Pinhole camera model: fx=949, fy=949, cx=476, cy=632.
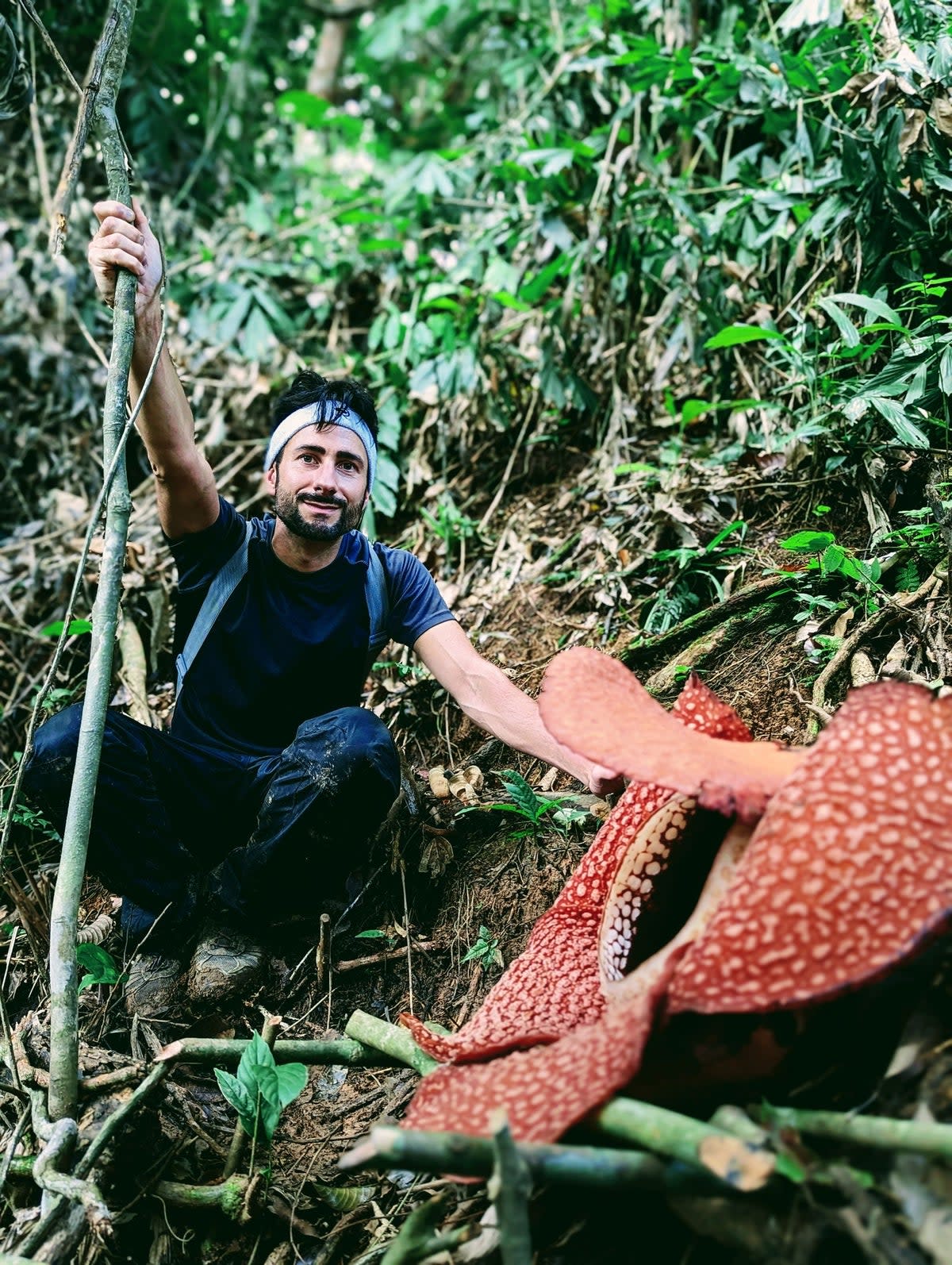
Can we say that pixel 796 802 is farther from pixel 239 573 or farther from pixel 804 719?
pixel 239 573

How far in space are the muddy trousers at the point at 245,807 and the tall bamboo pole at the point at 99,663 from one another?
2.63 ft

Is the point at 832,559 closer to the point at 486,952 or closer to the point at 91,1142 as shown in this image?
the point at 486,952

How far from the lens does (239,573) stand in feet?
10.7

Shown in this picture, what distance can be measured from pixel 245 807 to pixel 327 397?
1.49 meters

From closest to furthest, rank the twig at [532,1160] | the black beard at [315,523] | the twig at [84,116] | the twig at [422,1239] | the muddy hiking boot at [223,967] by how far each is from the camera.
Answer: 1. the twig at [532,1160]
2. the twig at [422,1239]
3. the twig at [84,116]
4. the muddy hiking boot at [223,967]
5. the black beard at [315,523]

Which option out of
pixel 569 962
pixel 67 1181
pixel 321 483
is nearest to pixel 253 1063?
pixel 67 1181

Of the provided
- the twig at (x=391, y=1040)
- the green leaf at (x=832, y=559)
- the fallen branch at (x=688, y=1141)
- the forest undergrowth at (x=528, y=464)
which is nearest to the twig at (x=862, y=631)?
the forest undergrowth at (x=528, y=464)

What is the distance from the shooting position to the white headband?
3428mm

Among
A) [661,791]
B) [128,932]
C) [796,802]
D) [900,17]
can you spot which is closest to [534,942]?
[661,791]

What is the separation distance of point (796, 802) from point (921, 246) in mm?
2947

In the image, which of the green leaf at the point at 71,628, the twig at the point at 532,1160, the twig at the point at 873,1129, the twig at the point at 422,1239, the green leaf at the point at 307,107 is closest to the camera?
the twig at the point at 873,1129

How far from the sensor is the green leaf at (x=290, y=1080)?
1.94m

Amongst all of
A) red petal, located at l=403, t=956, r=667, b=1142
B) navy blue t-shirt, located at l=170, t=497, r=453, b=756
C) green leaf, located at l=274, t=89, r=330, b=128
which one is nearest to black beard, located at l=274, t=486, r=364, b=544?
navy blue t-shirt, located at l=170, t=497, r=453, b=756

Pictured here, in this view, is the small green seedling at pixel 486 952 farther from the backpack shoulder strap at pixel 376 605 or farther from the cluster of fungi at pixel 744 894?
the backpack shoulder strap at pixel 376 605
